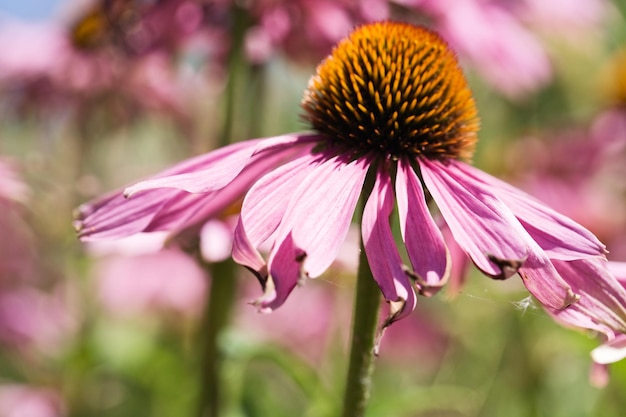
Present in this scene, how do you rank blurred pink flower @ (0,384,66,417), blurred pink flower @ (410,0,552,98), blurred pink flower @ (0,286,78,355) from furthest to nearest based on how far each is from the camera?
blurred pink flower @ (0,286,78,355) → blurred pink flower @ (0,384,66,417) → blurred pink flower @ (410,0,552,98)

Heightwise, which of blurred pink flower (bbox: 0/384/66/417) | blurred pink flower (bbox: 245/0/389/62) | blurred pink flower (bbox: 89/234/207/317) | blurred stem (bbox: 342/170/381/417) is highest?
blurred pink flower (bbox: 245/0/389/62)

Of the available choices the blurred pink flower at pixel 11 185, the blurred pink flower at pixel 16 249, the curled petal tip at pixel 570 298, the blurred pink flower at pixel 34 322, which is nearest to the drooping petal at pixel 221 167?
the curled petal tip at pixel 570 298

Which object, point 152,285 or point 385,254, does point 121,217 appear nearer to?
point 385,254

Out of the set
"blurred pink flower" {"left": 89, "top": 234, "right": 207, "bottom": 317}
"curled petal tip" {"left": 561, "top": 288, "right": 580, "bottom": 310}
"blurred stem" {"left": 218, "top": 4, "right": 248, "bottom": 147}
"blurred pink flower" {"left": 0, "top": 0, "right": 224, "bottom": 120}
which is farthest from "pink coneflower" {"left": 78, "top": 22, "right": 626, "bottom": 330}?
"blurred pink flower" {"left": 89, "top": 234, "right": 207, "bottom": 317}

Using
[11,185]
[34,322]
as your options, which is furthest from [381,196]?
[34,322]

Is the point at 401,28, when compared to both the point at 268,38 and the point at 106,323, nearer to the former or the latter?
the point at 268,38

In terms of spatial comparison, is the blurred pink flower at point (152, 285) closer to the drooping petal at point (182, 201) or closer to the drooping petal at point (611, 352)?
the drooping petal at point (182, 201)

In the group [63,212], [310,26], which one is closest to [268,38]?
[310,26]

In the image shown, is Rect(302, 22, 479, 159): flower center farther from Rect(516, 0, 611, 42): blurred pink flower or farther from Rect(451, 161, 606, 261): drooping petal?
Rect(516, 0, 611, 42): blurred pink flower
